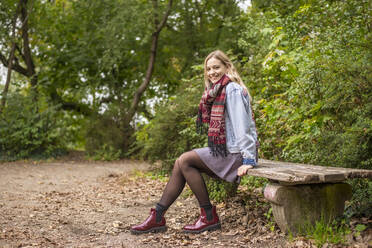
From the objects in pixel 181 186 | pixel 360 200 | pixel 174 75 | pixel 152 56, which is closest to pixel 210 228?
pixel 181 186

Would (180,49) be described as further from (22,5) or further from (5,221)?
(5,221)

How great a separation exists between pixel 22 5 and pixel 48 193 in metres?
8.51

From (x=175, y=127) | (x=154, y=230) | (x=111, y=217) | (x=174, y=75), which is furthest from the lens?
(x=174, y=75)

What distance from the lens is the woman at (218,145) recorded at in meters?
3.62

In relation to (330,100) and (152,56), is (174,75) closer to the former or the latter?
(152,56)

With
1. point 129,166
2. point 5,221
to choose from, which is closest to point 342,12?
point 5,221

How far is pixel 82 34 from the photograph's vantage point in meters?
14.9

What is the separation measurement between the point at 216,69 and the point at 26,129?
9553 mm

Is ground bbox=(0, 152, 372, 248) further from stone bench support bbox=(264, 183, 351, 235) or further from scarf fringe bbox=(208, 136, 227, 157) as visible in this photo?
scarf fringe bbox=(208, 136, 227, 157)

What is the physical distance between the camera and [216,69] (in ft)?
12.9

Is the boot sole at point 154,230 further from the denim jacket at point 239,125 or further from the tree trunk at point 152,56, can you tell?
the tree trunk at point 152,56

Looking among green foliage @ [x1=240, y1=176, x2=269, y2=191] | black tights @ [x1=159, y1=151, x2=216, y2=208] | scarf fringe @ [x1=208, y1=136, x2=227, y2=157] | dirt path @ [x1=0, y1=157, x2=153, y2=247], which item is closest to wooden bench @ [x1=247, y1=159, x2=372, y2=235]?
scarf fringe @ [x1=208, y1=136, x2=227, y2=157]

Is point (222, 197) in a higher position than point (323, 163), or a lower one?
lower

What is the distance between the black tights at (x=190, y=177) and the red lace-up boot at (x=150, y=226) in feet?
0.65
